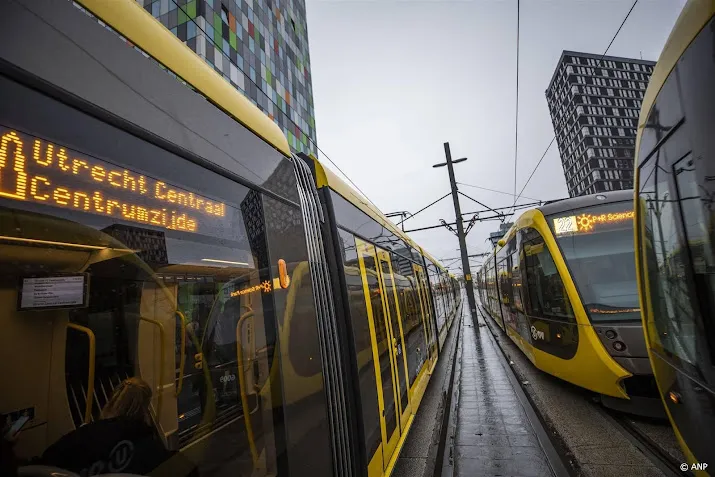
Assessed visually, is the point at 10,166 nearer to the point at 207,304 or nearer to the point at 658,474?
the point at 207,304

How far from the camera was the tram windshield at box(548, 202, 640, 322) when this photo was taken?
4570 millimetres

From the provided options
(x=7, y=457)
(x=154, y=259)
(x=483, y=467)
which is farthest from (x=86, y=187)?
(x=483, y=467)

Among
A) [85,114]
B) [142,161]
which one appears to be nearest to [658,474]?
[142,161]

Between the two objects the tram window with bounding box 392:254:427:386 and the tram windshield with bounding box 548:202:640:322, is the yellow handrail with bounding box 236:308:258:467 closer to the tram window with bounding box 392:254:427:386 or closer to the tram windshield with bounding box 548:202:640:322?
the tram window with bounding box 392:254:427:386

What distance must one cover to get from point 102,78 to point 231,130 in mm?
713

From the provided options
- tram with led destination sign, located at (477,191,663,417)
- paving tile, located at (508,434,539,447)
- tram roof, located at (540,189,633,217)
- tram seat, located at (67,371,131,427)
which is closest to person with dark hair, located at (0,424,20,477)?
tram seat, located at (67,371,131,427)

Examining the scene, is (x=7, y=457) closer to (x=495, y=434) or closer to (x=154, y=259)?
(x=154, y=259)

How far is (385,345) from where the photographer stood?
12.0ft

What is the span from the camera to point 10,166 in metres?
0.96

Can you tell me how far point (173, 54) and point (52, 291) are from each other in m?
→ 1.19

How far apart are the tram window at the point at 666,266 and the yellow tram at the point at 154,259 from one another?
7.55ft

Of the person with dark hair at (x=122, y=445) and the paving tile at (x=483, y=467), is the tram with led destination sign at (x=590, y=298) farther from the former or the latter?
the person with dark hair at (x=122, y=445)

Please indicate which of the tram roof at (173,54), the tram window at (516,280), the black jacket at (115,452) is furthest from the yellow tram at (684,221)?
the tram window at (516,280)

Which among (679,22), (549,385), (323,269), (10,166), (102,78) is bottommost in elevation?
(549,385)
